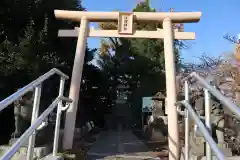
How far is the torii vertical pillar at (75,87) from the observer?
464cm

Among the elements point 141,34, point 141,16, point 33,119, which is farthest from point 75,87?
point 33,119

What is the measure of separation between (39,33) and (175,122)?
12.1ft

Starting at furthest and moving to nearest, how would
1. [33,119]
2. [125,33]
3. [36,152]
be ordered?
1. [125,33]
2. [36,152]
3. [33,119]

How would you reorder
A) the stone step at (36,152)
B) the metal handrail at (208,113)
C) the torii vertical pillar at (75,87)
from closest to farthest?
the metal handrail at (208,113) → the stone step at (36,152) → the torii vertical pillar at (75,87)

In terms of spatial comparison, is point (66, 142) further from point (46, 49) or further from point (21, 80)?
point (46, 49)

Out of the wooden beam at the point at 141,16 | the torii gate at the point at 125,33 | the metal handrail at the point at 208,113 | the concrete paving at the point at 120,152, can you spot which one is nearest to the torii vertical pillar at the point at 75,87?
the torii gate at the point at 125,33

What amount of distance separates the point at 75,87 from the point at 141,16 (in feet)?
5.86

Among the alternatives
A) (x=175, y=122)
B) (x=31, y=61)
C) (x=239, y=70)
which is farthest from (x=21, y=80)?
(x=239, y=70)

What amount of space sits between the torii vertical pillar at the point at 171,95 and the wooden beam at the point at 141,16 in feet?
0.45

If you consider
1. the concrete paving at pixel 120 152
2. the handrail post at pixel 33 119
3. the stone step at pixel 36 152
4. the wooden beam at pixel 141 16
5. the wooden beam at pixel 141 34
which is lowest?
the concrete paving at pixel 120 152

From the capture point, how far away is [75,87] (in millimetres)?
4910

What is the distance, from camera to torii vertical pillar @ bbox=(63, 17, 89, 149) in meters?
4.64

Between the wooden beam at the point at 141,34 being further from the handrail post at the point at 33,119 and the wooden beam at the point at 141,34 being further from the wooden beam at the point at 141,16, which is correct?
the handrail post at the point at 33,119

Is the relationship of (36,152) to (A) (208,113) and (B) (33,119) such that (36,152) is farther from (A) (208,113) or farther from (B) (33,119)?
(A) (208,113)
